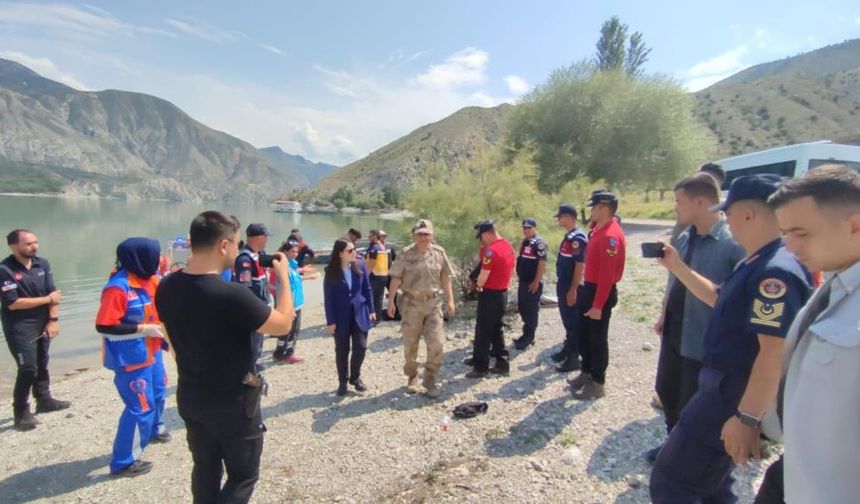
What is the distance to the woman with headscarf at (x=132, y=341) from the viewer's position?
3.74m

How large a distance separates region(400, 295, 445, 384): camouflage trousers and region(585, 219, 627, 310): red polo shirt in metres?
1.84

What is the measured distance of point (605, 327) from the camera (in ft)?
15.3

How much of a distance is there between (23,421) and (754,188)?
24.3 ft

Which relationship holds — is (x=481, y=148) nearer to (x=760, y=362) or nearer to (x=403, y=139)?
(x=760, y=362)

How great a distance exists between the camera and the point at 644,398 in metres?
4.92

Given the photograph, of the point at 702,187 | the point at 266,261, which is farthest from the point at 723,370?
the point at 266,261

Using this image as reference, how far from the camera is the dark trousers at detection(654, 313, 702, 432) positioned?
118 inches

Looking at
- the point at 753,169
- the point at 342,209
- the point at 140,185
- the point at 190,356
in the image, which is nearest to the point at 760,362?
the point at 190,356

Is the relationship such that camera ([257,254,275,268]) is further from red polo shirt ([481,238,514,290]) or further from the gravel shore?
red polo shirt ([481,238,514,290])

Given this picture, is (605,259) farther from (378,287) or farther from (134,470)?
(378,287)

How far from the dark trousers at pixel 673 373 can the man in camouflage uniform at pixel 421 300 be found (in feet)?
8.53

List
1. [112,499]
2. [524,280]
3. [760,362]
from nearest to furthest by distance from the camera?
[760,362] → [112,499] → [524,280]

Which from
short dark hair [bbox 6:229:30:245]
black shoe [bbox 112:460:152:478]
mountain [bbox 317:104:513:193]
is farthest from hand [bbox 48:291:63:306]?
mountain [bbox 317:104:513:193]

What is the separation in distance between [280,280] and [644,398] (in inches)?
170
